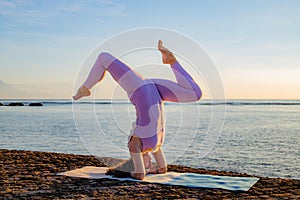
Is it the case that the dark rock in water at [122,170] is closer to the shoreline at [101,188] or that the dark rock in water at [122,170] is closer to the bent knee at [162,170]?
the shoreline at [101,188]

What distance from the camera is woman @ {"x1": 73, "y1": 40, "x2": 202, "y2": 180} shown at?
20.0ft

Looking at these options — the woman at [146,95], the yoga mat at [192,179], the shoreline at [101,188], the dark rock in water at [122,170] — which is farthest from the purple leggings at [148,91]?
the shoreline at [101,188]

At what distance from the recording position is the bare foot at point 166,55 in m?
6.31

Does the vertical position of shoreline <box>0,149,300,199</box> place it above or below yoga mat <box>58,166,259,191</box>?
below

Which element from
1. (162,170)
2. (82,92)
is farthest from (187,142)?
(82,92)

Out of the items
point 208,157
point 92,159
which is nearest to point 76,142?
point 208,157

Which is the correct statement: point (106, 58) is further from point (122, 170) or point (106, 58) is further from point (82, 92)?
point (122, 170)

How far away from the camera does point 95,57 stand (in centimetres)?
625

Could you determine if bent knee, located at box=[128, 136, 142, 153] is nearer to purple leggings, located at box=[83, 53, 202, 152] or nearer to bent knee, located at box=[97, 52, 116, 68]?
purple leggings, located at box=[83, 53, 202, 152]

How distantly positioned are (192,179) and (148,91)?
4.44 ft

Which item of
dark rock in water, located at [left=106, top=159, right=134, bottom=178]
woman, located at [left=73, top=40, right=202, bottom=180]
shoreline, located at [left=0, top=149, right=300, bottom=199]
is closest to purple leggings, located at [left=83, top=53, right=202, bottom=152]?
woman, located at [left=73, top=40, right=202, bottom=180]

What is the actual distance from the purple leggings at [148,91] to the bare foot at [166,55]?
74 millimetres

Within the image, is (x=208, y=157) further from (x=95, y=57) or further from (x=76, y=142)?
(x=95, y=57)

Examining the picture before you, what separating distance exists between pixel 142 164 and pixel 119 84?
3.89 feet
